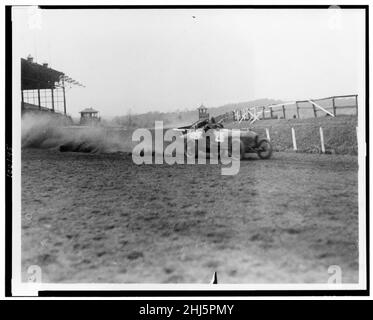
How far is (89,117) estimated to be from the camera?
135 inches

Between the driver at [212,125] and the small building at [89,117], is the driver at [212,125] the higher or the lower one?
the lower one

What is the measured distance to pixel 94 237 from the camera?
3264 millimetres

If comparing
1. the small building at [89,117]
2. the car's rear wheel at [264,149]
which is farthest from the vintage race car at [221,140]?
the small building at [89,117]

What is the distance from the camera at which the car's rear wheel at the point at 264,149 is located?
11.5 ft

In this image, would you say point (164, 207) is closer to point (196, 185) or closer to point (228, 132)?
point (196, 185)

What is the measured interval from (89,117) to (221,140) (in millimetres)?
1270

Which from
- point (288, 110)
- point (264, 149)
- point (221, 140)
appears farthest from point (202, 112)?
point (288, 110)

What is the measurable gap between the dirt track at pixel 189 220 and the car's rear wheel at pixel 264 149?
81mm

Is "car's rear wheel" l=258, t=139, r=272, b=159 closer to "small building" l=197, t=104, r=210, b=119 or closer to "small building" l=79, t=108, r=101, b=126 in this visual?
"small building" l=197, t=104, r=210, b=119

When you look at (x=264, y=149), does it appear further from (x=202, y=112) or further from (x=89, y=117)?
(x=89, y=117)

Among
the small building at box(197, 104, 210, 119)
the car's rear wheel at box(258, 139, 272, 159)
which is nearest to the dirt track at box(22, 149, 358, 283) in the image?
the car's rear wheel at box(258, 139, 272, 159)

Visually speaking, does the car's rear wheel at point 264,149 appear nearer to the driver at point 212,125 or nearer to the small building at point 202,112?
the driver at point 212,125

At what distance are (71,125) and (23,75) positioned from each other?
616 millimetres
